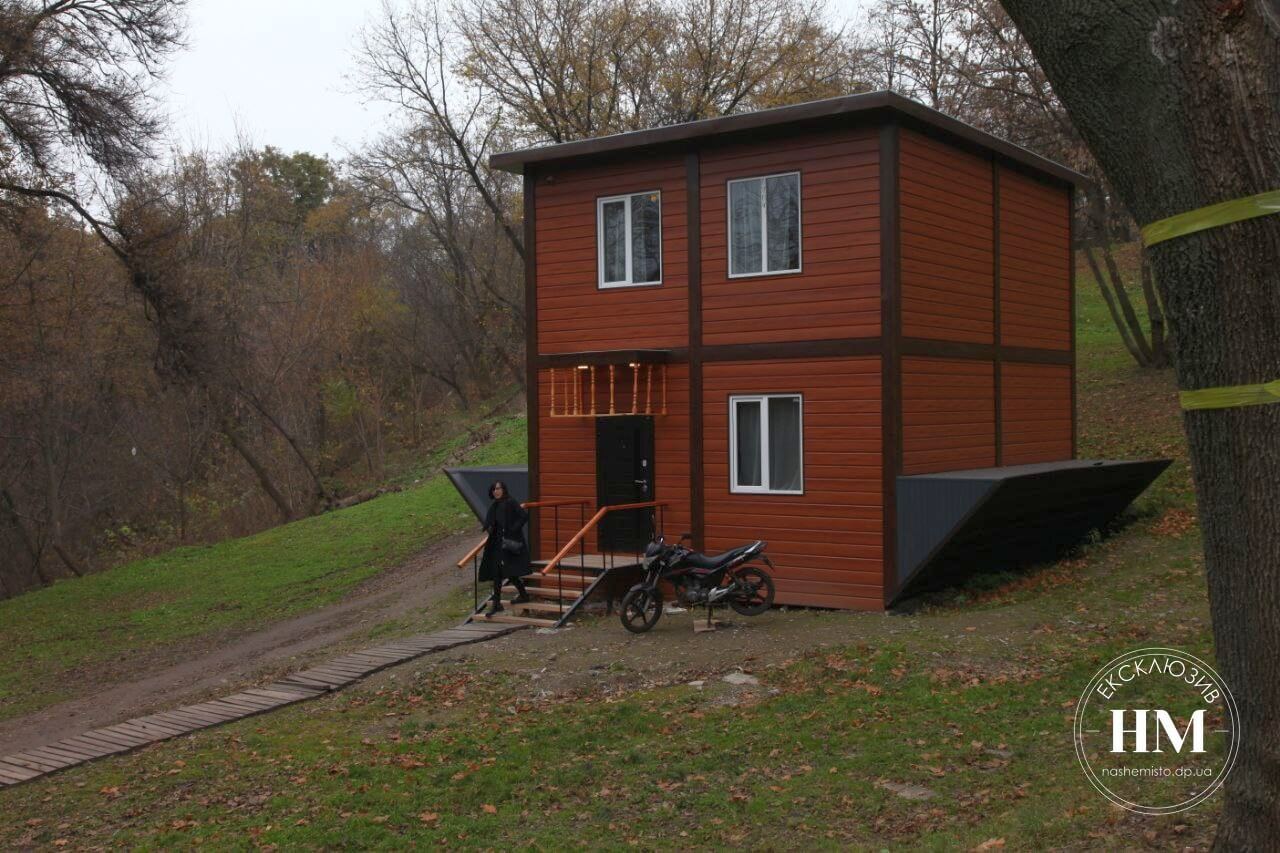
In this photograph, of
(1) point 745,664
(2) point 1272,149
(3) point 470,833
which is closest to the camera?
(2) point 1272,149

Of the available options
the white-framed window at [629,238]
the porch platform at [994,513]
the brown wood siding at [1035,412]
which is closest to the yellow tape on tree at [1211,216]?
the porch platform at [994,513]

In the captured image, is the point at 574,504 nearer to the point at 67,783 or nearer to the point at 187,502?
the point at 67,783

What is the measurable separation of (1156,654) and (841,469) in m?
5.16

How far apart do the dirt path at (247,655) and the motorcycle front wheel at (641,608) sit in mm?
4387

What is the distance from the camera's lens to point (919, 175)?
48.6 ft

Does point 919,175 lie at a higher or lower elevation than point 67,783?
higher

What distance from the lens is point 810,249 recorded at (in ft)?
48.7

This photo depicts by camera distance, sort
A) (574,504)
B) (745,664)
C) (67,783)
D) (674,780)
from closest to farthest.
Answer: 1. (674,780)
2. (67,783)
3. (745,664)
4. (574,504)

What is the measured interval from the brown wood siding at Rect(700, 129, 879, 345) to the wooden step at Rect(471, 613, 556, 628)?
439 cm

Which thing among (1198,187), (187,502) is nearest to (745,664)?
(1198,187)

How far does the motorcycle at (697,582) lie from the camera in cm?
1383

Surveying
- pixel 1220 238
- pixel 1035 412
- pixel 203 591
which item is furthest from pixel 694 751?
pixel 203 591

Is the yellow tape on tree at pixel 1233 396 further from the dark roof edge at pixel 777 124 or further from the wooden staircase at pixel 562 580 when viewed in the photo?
the wooden staircase at pixel 562 580

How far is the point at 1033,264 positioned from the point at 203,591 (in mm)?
17152
